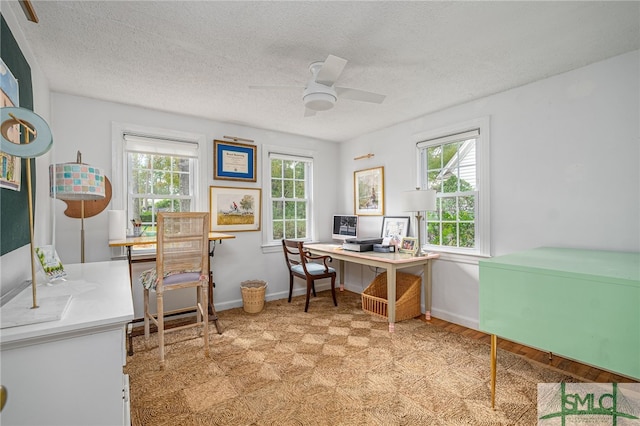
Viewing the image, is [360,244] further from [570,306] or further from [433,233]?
[570,306]

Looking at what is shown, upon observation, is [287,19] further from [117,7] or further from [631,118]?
[631,118]

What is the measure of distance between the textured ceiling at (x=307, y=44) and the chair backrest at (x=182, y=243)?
125 centimetres

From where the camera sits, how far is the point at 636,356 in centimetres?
138

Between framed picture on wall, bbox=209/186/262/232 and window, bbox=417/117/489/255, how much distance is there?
2.28 m

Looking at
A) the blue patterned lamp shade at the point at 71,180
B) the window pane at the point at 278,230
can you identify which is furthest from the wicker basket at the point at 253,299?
the blue patterned lamp shade at the point at 71,180

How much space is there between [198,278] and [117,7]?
2.04m

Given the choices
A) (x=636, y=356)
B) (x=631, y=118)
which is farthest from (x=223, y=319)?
(x=631, y=118)

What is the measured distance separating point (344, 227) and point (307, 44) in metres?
3.00

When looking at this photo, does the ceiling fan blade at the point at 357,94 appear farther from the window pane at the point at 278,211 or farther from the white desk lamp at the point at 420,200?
the window pane at the point at 278,211

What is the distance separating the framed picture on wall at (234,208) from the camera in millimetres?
3887

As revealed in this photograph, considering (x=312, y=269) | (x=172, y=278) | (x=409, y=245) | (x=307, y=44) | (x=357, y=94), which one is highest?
(x=307, y=44)

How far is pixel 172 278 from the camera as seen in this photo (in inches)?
103

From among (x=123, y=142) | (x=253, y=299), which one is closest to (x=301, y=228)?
(x=253, y=299)

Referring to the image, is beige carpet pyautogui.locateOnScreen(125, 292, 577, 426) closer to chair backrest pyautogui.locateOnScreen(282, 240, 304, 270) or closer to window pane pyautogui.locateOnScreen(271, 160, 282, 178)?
chair backrest pyautogui.locateOnScreen(282, 240, 304, 270)
